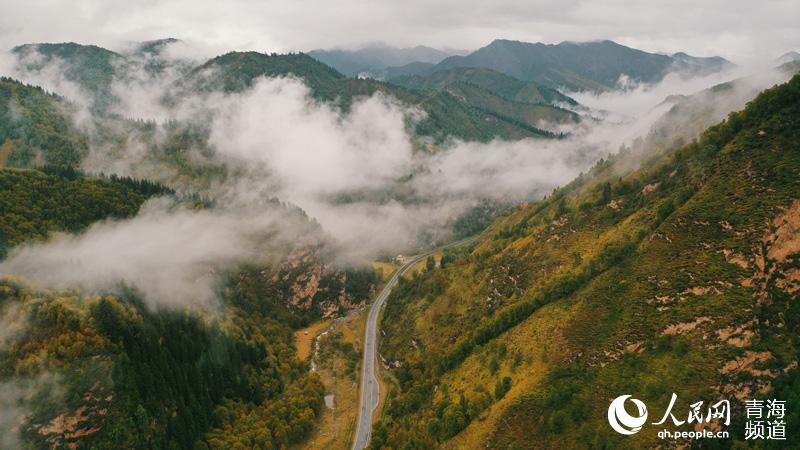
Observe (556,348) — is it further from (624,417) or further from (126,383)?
(126,383)

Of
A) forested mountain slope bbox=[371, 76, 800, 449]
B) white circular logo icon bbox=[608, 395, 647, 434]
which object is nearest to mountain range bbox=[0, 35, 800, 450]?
forested mountain slope bbox=[371, 76, 800, 449]

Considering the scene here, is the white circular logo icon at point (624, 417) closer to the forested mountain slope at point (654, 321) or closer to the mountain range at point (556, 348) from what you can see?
the mountain range at point (556, 348)

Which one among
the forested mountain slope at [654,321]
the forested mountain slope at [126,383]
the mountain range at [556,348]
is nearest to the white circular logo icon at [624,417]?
the mountain range at [556,348]

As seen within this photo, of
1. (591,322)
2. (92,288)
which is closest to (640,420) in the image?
(591,322)

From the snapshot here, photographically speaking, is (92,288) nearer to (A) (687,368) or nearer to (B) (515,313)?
(B) (515,313)

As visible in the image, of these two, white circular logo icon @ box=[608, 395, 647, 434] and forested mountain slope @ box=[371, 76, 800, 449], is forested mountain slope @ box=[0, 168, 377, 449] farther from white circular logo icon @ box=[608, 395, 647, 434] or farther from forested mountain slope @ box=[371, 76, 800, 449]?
white circular logo icon @ box=[608, 395, 647, 434]

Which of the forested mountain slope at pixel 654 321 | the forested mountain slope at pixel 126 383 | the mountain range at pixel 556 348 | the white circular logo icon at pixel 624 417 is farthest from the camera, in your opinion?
the forested mountain slope at pixel 126 383
